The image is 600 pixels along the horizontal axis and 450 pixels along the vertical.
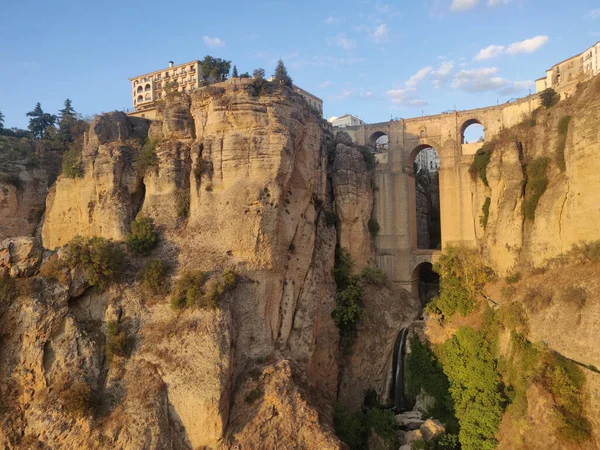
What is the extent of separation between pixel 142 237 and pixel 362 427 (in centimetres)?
1338

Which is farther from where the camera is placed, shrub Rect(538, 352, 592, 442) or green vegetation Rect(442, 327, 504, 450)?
green vegetation Rect(442, 327, 504, 450)

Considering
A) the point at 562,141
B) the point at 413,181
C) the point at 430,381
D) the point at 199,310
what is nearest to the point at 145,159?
the point at 199,310

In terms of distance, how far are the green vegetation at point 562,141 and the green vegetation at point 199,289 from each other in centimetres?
1704

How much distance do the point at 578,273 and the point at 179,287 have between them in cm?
1727

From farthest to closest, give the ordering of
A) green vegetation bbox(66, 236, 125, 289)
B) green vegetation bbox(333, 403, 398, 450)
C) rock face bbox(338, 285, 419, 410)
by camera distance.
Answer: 1. rock face bbox(338, 285, 419, 410)
2. green vegetation bbox(66, 236, 125, 289)
3. green vegetation bbox(333, 403, 398, 450)

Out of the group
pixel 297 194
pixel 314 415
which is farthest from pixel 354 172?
pixel 314 415

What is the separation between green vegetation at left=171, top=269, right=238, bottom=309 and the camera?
797 inches

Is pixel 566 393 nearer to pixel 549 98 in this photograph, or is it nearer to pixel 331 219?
pixel 331 219

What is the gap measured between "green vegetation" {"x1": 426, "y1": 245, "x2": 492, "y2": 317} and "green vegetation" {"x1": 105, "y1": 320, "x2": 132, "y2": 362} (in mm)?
15821

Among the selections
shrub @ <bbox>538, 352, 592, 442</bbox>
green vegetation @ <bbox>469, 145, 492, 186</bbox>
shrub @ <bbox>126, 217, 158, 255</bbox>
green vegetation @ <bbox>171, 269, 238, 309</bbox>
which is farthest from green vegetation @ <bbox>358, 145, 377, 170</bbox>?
shrub @ <bbox>538, 352, 592, 442</bbox>

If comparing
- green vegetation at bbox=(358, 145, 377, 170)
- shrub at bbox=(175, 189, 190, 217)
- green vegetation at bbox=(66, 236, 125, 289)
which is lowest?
green vegetation at bbox=(66, 236, 125, 289)

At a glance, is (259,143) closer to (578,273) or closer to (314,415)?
(314,415)

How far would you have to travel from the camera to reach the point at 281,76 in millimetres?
27891

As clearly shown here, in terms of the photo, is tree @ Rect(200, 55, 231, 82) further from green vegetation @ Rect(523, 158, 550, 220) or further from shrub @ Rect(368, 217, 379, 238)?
green vegetation @ Rect(523, 158, 550, 220)
